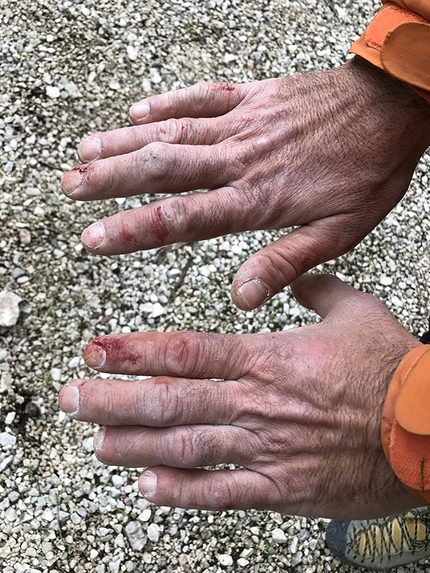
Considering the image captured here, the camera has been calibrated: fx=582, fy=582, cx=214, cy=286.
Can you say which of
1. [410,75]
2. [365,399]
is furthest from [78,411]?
[410,75]

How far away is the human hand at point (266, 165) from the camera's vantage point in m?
1.16

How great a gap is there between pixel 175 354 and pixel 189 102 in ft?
2.01

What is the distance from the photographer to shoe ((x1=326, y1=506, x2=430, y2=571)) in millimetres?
1680

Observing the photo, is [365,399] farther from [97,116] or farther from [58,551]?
[97,116]

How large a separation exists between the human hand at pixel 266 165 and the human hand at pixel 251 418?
16cm

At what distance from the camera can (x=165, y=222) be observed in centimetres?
113

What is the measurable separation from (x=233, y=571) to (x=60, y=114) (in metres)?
1.60

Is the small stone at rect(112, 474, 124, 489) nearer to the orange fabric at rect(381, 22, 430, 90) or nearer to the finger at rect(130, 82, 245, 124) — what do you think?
the finger at rect(130, 82, 245, 124)

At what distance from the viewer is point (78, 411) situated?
108 centimetres

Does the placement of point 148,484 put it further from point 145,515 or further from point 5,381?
point 5,381

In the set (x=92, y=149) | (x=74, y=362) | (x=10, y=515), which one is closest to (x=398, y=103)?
(x=92, y=149)

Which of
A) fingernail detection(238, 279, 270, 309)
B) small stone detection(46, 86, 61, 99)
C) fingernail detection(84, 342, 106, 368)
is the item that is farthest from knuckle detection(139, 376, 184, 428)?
small stone detection(46, 86, 61, 99)

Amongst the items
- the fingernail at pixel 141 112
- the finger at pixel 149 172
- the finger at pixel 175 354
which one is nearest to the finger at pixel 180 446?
the finger at pixel 175 354

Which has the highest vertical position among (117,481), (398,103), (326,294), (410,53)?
(410,53)
